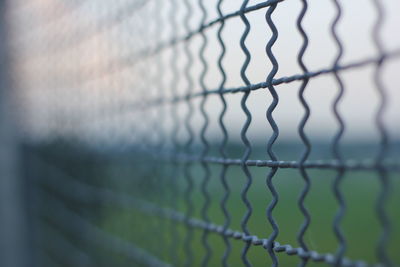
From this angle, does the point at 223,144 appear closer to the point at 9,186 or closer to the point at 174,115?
the point at 174,115

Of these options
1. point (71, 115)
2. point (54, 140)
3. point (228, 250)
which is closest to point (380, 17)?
point (228, 250)

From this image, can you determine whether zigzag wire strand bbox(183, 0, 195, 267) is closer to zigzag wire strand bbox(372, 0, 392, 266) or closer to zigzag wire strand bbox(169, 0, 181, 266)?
zigzag wire strand bbox(169, 0, 181, 266)

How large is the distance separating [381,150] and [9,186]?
2.49m

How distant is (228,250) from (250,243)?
3.4 inches

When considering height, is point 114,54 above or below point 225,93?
above

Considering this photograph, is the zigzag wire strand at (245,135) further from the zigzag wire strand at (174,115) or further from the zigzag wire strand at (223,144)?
the zigzag wire strand at (174,115)

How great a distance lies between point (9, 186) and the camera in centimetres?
281

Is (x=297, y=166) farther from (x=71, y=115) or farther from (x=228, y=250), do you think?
(x=71, y=115)

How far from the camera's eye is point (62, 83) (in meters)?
2.24

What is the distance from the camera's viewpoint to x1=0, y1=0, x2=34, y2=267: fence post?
9.00ft

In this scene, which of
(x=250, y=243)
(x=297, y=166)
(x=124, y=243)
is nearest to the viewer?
(x=297, y=166)

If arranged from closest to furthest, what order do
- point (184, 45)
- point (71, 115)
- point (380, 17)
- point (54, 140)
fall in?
point (380, 17) → point (184, 45) → point (71, 115) → point (54, 140)

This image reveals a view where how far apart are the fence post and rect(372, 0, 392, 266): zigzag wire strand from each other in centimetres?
239

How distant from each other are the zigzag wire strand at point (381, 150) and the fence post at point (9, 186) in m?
2.39
